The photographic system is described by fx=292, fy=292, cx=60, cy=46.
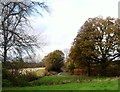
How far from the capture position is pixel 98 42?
38.8 metres

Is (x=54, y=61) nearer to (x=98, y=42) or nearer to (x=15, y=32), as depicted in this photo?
(x=98, y=42)

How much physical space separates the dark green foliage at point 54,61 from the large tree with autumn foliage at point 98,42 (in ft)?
43.0

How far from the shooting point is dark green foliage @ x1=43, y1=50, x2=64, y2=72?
176 ft

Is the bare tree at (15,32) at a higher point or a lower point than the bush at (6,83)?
higher

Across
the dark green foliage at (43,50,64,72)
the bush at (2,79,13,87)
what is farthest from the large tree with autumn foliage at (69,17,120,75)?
the bush at (2,79,13,87)

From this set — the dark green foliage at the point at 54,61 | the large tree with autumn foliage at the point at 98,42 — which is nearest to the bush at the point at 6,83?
the large tree with autumn foliage at the point at 98,42

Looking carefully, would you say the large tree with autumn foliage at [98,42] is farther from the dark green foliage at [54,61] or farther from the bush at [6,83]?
the bush at [6,83]

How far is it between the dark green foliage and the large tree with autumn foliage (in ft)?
43.0

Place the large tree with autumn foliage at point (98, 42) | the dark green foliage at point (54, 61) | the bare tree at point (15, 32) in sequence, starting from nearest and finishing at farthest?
the bare tree at point (15, 32) < the large tree with autumn foliage at point (98, 42) < the dark green foliage at point (54, 61)

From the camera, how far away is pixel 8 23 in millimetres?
20797

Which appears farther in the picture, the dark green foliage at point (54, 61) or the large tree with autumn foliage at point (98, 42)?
the dark green foliage at point (54, 61)

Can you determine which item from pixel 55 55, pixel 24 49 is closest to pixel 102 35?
pixel 55 55

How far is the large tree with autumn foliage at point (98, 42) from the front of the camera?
38688 millimetres

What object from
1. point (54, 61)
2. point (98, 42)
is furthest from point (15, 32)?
point (54, 61)
